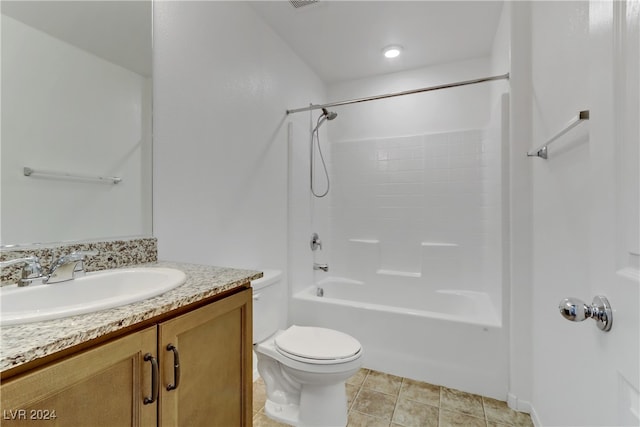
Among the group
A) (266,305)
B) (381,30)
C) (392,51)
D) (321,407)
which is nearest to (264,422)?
(321,407)

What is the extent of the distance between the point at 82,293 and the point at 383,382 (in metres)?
1.73

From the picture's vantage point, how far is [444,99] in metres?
2.72

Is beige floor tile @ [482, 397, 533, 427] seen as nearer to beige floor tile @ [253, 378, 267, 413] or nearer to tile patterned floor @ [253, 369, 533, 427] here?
tile patterned floor @ [253, 369, 533, 427]

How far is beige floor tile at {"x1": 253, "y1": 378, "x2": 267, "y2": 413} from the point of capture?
163 centimetres

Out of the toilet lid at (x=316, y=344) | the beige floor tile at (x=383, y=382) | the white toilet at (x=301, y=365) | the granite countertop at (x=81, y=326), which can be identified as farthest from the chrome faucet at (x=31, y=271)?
the beige floor tile at (x=383, y=382)

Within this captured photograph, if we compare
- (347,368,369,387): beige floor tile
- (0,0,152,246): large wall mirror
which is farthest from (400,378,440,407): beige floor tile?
(0,0,152,246): large wall mirror

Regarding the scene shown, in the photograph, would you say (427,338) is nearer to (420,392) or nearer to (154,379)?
(420,392)

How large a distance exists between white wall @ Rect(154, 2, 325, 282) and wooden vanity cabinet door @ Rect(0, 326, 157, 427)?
0.76 meters

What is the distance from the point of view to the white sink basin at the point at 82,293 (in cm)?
61

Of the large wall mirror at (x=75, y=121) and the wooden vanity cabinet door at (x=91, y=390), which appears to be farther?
the large wall mirror at (x=75, y=121)

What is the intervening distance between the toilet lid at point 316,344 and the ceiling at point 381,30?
2.08m

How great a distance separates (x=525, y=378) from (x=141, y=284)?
1.99m

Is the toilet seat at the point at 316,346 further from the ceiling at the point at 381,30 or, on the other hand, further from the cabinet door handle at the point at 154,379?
the ceiling at the point at 381,30

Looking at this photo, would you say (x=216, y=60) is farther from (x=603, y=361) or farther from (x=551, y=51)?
(x=603, y=361)
